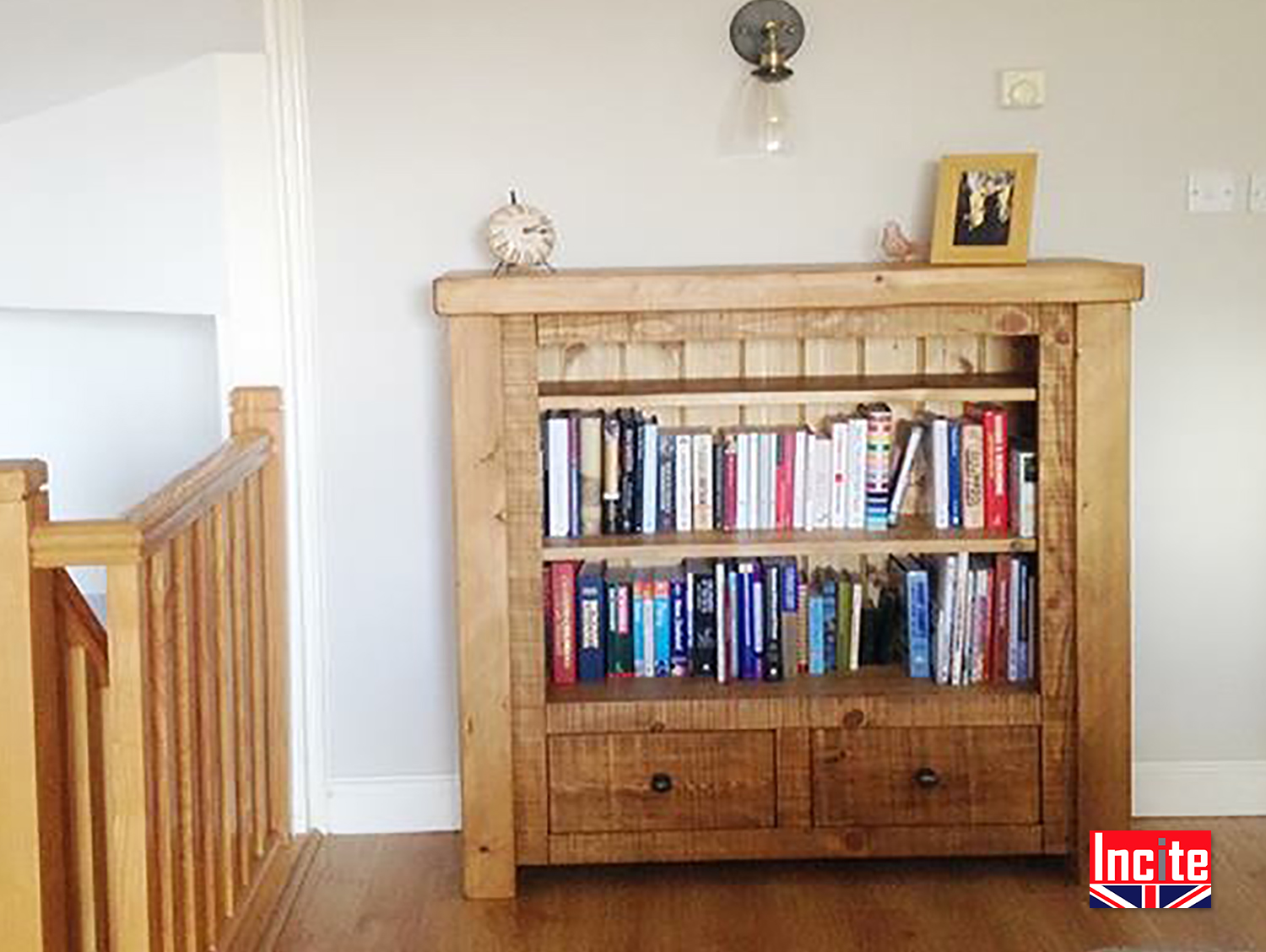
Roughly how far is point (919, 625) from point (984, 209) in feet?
2.59

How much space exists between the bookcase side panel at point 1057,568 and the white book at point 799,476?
Result: 44 cm

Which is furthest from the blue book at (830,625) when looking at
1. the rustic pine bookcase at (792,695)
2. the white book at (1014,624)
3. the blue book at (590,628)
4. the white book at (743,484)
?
the blue book at (590,628)

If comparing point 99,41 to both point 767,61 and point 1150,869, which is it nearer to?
point 767,61

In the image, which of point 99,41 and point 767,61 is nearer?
point 99,41

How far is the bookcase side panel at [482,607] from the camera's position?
3590mm

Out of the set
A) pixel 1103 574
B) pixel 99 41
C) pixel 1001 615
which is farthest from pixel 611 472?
pixel 99 41

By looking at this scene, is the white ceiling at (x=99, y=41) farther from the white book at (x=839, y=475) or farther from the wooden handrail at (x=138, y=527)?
the white book at (x=839, y=475)

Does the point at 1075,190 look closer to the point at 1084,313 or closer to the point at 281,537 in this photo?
the point at 1084,313

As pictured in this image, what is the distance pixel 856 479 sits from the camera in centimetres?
380

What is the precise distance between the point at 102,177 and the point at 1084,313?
1874 mm

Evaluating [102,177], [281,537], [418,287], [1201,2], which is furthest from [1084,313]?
[102,177]

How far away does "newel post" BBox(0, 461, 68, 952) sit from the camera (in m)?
2.48

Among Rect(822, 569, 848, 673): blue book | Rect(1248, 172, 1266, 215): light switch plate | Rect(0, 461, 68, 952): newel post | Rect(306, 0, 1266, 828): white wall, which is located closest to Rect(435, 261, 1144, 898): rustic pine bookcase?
Rect(822, 569, 848, 673): blue book

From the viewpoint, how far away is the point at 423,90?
12.9ft
